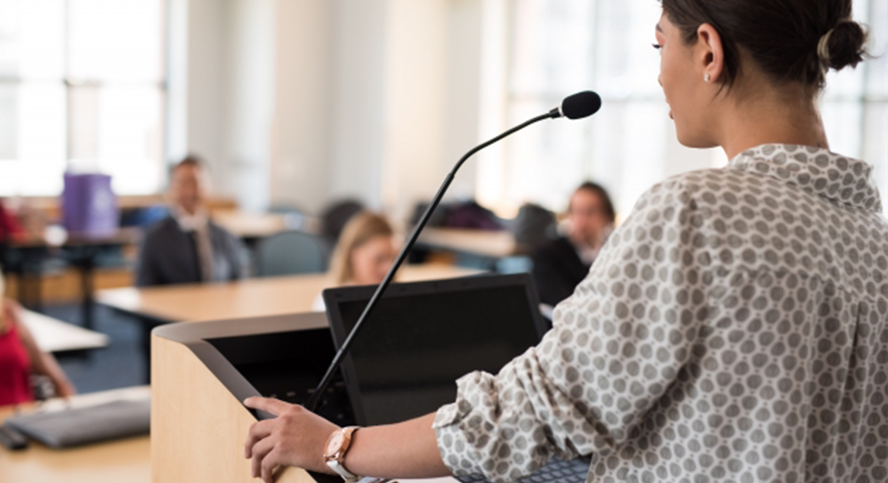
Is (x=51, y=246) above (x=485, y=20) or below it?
below

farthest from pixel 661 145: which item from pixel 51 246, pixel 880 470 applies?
pixel 880 470

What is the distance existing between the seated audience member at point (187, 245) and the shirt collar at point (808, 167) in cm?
376

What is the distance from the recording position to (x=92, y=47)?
316 inches

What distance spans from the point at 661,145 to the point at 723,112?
6727 mm

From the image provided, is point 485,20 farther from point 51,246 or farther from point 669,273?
point 669,273

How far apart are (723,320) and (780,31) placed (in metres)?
0.28

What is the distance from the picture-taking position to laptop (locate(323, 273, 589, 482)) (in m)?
1.18

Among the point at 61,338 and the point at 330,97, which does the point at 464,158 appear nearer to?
the point at 61,338

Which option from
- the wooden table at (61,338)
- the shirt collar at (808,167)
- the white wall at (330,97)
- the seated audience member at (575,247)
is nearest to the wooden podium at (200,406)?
the shirt collar at (808,167)

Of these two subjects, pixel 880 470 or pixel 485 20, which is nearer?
pixel 880 470

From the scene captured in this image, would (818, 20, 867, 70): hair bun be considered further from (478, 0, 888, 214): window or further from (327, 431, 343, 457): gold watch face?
(478, 0, 888, 214): window

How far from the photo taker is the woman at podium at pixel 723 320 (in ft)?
2.64

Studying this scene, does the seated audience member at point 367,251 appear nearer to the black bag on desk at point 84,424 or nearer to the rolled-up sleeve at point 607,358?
the black bag on desk at point 84,424

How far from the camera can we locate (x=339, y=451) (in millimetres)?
921
